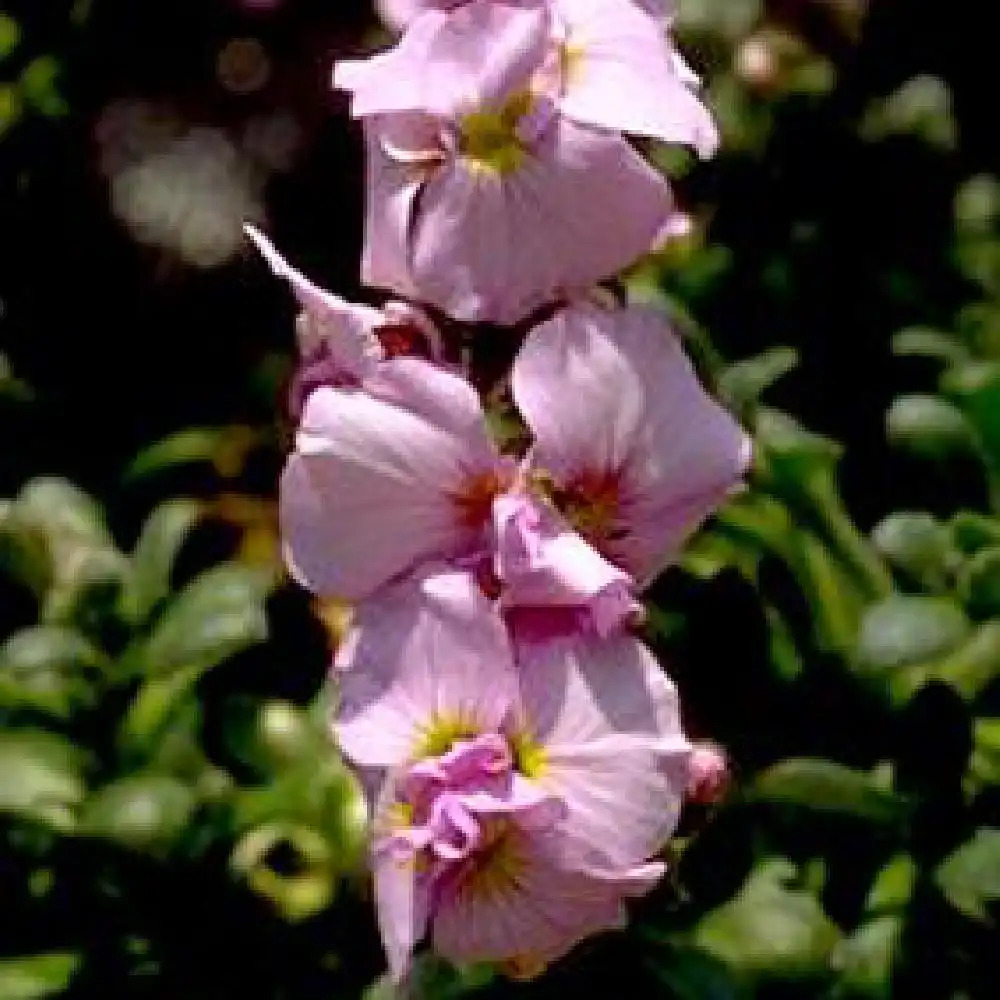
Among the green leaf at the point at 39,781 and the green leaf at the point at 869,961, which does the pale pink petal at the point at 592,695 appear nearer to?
the green leaf at the point at 869,961

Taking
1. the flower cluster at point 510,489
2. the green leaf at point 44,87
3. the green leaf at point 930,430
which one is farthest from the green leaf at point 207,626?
the green leaf at point 44,87

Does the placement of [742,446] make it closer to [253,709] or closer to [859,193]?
[253,709]

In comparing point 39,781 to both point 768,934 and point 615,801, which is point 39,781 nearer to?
point 768,934

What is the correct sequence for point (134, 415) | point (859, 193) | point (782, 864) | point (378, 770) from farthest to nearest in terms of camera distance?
point (134, 415) → point (859, 193) → point (782, 864) → point (378, 770)

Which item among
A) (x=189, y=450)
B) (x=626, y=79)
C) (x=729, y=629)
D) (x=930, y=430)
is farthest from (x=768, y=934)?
(x=189, y=450)

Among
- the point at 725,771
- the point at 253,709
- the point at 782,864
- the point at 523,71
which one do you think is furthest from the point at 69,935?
the point at 523,71

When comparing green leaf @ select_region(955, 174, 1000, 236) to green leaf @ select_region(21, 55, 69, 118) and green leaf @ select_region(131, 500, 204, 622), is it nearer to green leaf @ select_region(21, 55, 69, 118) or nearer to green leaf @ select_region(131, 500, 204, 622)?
green leaf @ select_region(131, 500, 204, 622)

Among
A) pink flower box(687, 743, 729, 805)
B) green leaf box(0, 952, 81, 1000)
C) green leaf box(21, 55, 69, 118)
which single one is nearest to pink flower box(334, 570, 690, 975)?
pink flower box(687, 743, 729, 805)
